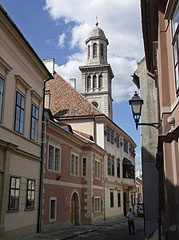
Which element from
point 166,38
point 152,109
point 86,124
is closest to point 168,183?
point 166,38

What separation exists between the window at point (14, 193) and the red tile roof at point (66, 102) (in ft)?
59.1

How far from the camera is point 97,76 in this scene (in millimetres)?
63000

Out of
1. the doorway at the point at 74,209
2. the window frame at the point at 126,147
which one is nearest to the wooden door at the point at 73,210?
the doorway at the point at 74,209

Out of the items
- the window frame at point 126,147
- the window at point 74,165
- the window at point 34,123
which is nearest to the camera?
the window at point 34,123

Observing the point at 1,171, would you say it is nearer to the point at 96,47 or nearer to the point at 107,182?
A: the point at 107,182

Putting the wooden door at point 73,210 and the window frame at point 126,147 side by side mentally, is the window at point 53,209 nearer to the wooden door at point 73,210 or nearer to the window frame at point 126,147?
the wooden door at point 73,210

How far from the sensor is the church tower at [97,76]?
6156 cm

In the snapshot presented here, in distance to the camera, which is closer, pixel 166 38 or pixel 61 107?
pixel 166 38

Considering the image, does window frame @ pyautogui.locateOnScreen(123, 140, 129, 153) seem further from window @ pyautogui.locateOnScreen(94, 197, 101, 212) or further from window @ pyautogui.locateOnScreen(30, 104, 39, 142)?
window @ pyautogui.locateOnScreen(30, 104, 39, 142)

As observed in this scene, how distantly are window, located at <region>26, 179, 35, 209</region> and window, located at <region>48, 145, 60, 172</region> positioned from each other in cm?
312

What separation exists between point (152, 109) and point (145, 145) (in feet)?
6.41

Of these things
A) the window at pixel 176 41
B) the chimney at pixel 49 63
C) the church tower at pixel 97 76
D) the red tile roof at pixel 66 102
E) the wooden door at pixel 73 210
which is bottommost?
the wooden door at pixel 73 210

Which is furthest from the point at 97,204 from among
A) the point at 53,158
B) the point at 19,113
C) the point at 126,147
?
the point at 126,147

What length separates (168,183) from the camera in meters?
7.40
